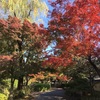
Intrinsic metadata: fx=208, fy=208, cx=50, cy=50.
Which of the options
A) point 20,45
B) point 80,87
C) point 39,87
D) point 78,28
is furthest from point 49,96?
point 78,28

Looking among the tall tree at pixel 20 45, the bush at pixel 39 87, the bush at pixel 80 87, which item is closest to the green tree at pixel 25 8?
the tall tree at pixel 20 45

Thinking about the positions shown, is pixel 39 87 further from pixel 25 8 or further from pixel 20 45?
pixel 25 8

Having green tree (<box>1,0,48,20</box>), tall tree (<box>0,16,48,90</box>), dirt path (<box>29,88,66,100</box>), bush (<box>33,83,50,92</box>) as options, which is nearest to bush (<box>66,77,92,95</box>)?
dirt path (<box>29,88,66,100</box>)

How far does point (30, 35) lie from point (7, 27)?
205 centimetres

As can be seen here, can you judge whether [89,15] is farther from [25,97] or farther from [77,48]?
[25,97]

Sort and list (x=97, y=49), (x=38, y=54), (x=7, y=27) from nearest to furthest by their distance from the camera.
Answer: (x=97, y=49) → (x=7, y=27) → (x=38, y=54)

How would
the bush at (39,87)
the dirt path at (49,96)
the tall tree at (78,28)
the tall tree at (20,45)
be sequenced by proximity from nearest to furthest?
1. the tall tree at (78,28)
2. the tall tree at (20,45)
3. the dirt path at (49,96)
4. the bush at (39,87)

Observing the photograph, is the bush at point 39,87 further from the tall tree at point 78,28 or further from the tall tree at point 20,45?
the tall tree at point 78,28

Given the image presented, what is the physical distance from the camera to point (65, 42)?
1091 cm

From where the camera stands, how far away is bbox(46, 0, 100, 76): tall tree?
10508 mm

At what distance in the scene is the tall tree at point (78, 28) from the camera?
1051cm

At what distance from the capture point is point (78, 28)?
10672mm

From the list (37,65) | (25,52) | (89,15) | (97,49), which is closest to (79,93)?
(37,65)

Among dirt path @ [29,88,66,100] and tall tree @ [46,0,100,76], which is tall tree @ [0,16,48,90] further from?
tall tree @ [46,0,100,76]
